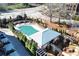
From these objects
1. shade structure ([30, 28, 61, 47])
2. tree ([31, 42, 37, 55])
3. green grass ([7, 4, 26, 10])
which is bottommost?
tree ([31, 42, 37, 55])

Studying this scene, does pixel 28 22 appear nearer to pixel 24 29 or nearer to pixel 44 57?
pixel 24 29

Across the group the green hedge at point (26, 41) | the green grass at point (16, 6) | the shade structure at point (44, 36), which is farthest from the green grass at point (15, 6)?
the shade structure at point (44, 36)

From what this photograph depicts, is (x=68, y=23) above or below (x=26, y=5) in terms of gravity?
below

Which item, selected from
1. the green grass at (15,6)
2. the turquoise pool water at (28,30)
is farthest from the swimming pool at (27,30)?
the green grass at (15,6)

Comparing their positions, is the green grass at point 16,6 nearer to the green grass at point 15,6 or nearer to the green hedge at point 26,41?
the green grass at point 15,6

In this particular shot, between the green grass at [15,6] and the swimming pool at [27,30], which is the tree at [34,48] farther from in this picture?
the green grass at [15,6]

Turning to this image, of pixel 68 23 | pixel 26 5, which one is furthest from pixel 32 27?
pixel 68 23

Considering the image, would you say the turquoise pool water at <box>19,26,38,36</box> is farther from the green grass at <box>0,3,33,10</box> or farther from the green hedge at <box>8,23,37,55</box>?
the green grass at <box>0,3,33,10</box>

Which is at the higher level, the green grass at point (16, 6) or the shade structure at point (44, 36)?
the green grass at point (16, 6)

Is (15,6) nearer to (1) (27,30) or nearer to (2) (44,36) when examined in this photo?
(1) (27,30)

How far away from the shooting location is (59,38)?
162 centimetres

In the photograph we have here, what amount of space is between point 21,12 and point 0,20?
17 centimetres

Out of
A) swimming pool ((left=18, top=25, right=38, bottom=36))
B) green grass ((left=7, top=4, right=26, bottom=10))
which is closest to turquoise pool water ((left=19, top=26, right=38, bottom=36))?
swimming pool ((left=18, top=25, right=38, bottom=36))

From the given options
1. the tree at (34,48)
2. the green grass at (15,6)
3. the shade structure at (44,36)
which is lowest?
the tree at (34,48)
